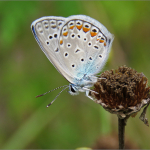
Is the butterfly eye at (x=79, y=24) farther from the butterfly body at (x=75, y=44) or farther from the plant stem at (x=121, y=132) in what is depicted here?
the plant stem at (x=121, y=132)

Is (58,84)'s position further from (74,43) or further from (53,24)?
(53,24)

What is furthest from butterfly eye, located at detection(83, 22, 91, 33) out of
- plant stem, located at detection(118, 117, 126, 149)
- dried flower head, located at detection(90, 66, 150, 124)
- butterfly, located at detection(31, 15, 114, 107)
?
plant stem, located at detection(118, 117, 126, 149)

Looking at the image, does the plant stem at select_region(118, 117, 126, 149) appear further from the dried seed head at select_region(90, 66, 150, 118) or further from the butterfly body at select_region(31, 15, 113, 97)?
the butterfly body at select_region(31, 15, 113, 97)

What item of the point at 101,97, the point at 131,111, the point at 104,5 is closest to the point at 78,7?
the point at 104,5

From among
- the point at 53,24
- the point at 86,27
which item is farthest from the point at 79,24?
the point at 53,24

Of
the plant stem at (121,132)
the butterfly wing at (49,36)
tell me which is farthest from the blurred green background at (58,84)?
the plant stem at (121,132)

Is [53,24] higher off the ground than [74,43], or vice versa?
[53,24]
